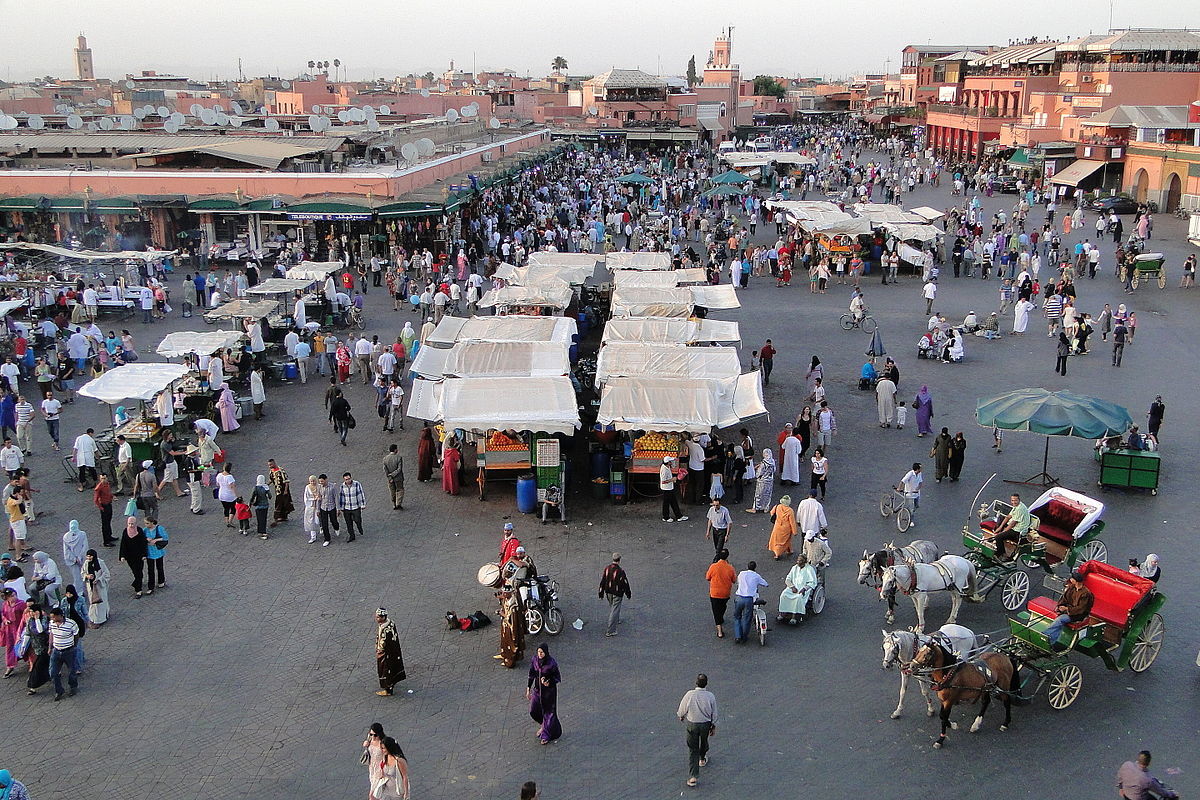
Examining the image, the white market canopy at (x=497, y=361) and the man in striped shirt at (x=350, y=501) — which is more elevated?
the white market canopy at (x=497, y=361)

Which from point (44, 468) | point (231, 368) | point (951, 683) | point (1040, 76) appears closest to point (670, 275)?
point (231, 368)

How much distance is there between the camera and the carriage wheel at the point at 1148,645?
9539 mm

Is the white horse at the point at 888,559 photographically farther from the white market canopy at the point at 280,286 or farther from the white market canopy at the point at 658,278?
the white market canopy at the point at 280,286

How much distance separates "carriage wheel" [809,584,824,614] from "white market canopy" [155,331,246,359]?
38.7 ft

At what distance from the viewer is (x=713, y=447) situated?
14281 mm

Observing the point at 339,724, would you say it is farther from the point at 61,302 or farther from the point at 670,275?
the point at 61,302

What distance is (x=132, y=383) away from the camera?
50.1 feet

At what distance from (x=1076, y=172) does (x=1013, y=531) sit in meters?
40.8

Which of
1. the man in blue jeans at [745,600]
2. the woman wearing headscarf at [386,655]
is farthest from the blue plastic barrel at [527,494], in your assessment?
the woman wearing headscarf at [386,655]

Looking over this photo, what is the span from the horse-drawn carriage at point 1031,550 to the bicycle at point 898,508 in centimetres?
150

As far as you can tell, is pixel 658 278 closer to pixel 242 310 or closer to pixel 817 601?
pixel 242 310

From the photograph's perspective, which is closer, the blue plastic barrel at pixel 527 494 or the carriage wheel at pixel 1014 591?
the carriage wheel at pixel 1014 591

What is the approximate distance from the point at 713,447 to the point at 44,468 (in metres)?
10.2

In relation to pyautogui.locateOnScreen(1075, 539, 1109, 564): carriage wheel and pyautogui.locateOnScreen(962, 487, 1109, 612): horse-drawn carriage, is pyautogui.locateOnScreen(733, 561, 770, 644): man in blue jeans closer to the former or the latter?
pyautogui.locateOnScreen(962, 487, 1109, 612): horse-drawn carriage
